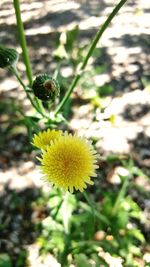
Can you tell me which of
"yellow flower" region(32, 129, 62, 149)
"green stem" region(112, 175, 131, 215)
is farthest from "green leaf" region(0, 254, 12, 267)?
"yellow flower" region(32, 129, 62, 149)

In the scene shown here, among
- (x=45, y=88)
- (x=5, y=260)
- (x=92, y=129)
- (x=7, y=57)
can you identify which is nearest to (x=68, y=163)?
(x=45, y=88)

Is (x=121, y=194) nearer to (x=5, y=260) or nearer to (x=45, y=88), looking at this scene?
(x=5, y=260)

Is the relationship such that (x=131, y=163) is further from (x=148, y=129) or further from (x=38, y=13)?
(x=38, y=13)

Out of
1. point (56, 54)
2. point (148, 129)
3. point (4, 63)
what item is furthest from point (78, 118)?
point (4, 63)

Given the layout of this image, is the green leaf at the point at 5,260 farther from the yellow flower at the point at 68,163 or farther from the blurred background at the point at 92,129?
the yellow flower at the point at 68,163

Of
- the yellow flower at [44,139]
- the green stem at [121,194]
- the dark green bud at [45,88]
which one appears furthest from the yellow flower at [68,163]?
the green stem at [121,194]

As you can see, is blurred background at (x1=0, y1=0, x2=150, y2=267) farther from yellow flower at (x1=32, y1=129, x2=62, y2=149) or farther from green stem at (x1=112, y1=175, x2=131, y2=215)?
yellow flower at (x1=32, y1=129, x2=62, y2=149)
